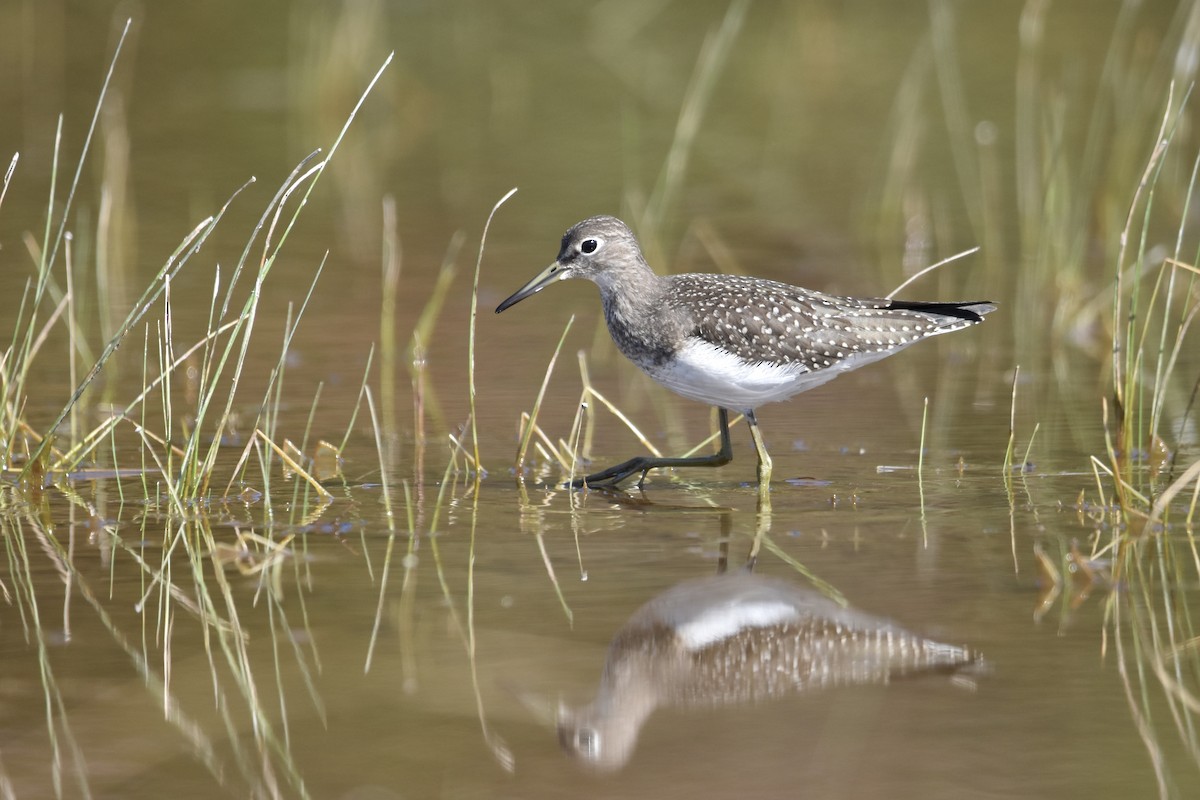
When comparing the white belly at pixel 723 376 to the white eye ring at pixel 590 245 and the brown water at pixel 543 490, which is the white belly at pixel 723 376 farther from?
the white eye ring at pixel 590 245

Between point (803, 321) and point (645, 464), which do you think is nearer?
point (645, 464)

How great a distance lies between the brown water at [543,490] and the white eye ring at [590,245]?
99 cm

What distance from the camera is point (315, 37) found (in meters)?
18.3

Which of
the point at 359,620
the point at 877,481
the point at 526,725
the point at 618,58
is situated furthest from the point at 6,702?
the point at 618,58

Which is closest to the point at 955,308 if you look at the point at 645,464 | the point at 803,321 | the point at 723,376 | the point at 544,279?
the point at 803,321

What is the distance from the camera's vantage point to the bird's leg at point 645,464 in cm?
751

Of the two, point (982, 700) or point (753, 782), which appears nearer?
point (753, 782)

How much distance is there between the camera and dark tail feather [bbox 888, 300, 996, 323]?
769 cm

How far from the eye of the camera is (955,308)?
7742 mm

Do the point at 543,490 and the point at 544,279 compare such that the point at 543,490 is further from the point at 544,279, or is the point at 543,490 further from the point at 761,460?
the point at 544,279

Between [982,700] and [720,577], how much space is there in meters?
1.37

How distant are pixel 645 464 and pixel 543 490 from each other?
0.48m

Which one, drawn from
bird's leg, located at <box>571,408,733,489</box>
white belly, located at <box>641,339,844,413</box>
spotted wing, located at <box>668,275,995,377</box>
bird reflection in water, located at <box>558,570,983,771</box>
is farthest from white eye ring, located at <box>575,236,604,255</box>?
bird reflection in water, located at <box>558,570,983,771</box>

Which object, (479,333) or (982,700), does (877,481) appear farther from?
(479,333)
